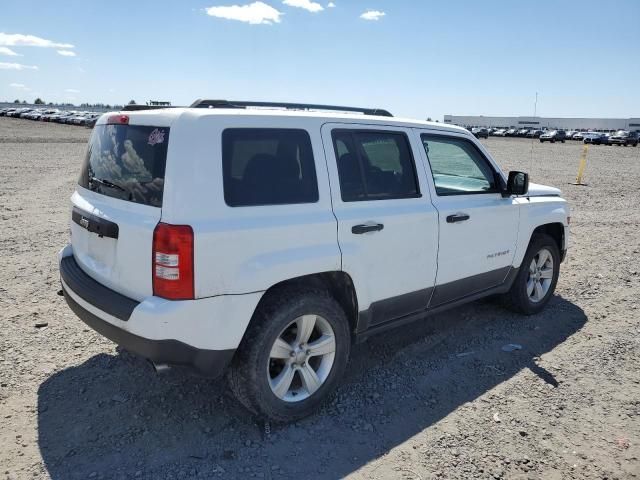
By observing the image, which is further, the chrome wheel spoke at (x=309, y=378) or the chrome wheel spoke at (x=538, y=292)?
the chrome wheel spoke at (x=538, y=292)

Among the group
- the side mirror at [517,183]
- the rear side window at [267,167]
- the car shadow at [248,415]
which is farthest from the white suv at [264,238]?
the side mirror at [517,183]

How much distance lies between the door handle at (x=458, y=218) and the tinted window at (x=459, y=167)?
7.6 inches

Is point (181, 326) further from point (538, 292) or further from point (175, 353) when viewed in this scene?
point (538, 292)

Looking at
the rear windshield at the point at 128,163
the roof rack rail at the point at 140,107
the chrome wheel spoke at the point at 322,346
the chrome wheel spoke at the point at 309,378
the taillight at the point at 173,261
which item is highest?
the roof rack rail at the point at 140,107

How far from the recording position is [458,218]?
4047mm

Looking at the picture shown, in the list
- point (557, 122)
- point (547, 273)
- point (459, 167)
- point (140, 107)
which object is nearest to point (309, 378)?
point (140, 107)

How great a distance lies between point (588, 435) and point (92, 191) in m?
3.61

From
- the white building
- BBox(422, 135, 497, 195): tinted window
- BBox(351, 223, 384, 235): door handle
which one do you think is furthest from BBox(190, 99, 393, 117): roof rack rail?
the white building

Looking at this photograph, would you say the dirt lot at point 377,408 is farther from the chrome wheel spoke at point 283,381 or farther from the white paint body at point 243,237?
the white paint body at point 243,237

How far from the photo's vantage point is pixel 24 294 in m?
5.27

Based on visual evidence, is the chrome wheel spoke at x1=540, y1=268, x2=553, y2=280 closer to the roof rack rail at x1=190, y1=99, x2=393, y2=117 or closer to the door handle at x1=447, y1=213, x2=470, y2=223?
the door handle at x1=447, y1=213, x2=470, y2=223

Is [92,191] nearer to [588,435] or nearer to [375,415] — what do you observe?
[375,415]

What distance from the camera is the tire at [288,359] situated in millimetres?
3055

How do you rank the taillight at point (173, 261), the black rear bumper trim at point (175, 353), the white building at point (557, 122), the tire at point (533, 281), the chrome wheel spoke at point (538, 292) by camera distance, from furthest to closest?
the white building at point (557, 122) → the chrome wheel spoke at point (538, 292) → the tire at point (533, 281) → the black rear bumper trim at point (175, 353) → the taillight at point (173, 261)
